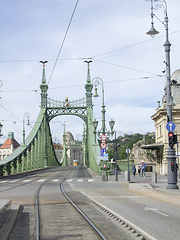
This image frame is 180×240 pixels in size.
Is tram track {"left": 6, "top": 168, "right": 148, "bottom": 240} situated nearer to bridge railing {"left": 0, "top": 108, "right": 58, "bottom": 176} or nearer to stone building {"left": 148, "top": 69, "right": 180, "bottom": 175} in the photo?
stone building {"left": 148, "top": 69, "right": 180, "bottom": 175}

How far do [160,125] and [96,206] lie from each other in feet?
95.6

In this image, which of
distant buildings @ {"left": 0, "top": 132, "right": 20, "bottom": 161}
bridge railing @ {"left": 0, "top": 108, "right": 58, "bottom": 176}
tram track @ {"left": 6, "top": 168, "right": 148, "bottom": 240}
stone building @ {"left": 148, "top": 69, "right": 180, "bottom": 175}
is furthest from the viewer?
distant buildings @ {"left": 0, "top": 132, "right": 20, "bottom": 161}

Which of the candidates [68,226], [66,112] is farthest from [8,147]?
[68,226]

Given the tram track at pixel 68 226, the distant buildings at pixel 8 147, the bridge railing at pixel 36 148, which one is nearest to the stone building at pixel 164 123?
the bridge railing at pixel 36 148

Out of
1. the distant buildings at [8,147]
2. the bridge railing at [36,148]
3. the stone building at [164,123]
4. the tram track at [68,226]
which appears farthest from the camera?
the distant buildings at [8,147]

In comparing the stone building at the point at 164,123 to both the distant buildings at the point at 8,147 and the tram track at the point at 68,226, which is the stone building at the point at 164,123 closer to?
the tram track at the point at 68,226

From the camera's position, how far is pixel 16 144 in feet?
513

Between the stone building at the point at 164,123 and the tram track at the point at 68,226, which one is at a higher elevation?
the stone building at the point at 164,123

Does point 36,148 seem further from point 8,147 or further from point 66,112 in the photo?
point 8,147

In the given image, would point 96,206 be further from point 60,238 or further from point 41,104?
point 41,104

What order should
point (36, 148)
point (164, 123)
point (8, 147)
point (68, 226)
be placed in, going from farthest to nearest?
point (8, 147) < point (36, 148) < point (164, 123) < point (68, 226)

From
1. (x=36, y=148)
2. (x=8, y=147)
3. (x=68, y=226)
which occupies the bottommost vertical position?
(x=68, y=226)

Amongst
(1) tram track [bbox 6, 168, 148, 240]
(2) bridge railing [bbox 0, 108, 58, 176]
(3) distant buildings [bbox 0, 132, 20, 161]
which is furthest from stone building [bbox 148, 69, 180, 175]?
(3) distant buildings [bbox 0, 132, 20, 161]

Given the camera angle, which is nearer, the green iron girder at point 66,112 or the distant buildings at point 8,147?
the green iron girder at point 66,112
